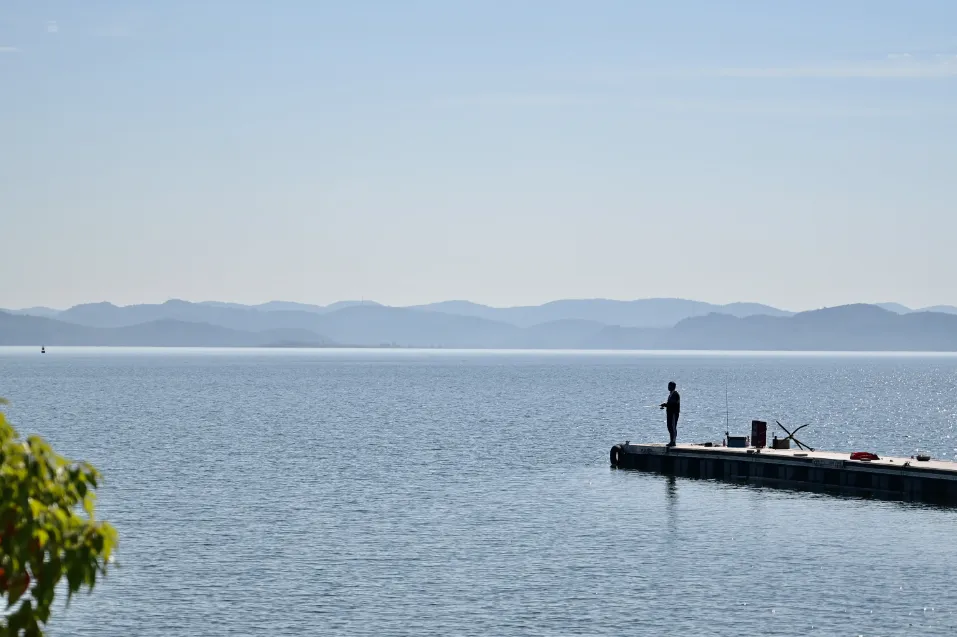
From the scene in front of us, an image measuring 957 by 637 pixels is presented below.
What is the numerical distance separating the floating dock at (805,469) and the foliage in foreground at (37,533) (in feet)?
149

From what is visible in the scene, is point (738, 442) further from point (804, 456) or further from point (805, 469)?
point (805, 469)

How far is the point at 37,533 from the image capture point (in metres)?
8.77

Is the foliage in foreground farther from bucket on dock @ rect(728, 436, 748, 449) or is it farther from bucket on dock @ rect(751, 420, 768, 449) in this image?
bucket on dock @ rect(728, 436, 748, 449)

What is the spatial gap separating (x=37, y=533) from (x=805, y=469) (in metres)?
50.3

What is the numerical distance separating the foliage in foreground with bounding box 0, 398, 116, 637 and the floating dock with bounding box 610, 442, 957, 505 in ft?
149

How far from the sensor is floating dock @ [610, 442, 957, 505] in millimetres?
50375

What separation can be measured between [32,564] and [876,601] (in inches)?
1041

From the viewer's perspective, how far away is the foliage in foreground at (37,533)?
875 centimetres

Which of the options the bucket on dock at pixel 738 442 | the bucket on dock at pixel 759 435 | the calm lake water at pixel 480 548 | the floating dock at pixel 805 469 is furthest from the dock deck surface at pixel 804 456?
the calm lake water at pixel 480 548

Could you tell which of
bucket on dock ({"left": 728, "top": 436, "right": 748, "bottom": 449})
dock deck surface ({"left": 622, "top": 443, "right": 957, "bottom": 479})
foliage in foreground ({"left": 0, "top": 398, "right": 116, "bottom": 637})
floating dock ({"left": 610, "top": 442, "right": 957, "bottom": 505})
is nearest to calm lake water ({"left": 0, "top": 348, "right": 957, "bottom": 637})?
floating dock ({"left": 610, "top": 442, "right": 957, "bottom": 505})

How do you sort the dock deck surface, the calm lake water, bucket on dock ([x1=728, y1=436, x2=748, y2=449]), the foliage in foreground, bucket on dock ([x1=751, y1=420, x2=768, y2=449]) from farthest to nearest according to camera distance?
bucket on dock ([x1=728, y1=436, x2=748, y2=449]) → bucket on dock ([x1=751, y1=420, x2=768, y2=449]) → the dock deck surface → the calm lake water → the foliage in foreground

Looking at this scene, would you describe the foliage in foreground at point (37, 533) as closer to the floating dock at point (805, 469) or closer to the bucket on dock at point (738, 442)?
the floating dock at point (805, 469)

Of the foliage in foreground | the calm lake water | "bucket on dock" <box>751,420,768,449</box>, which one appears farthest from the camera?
"bucket on dock" <box>751,420,768,449</box>

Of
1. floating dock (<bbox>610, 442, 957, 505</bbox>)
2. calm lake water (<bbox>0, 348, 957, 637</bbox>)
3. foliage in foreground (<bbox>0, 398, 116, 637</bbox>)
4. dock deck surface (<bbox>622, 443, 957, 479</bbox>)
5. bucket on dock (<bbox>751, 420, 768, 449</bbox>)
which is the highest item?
foliage in foreground (<bbox>0, 398, 116, 637</bbox>)
